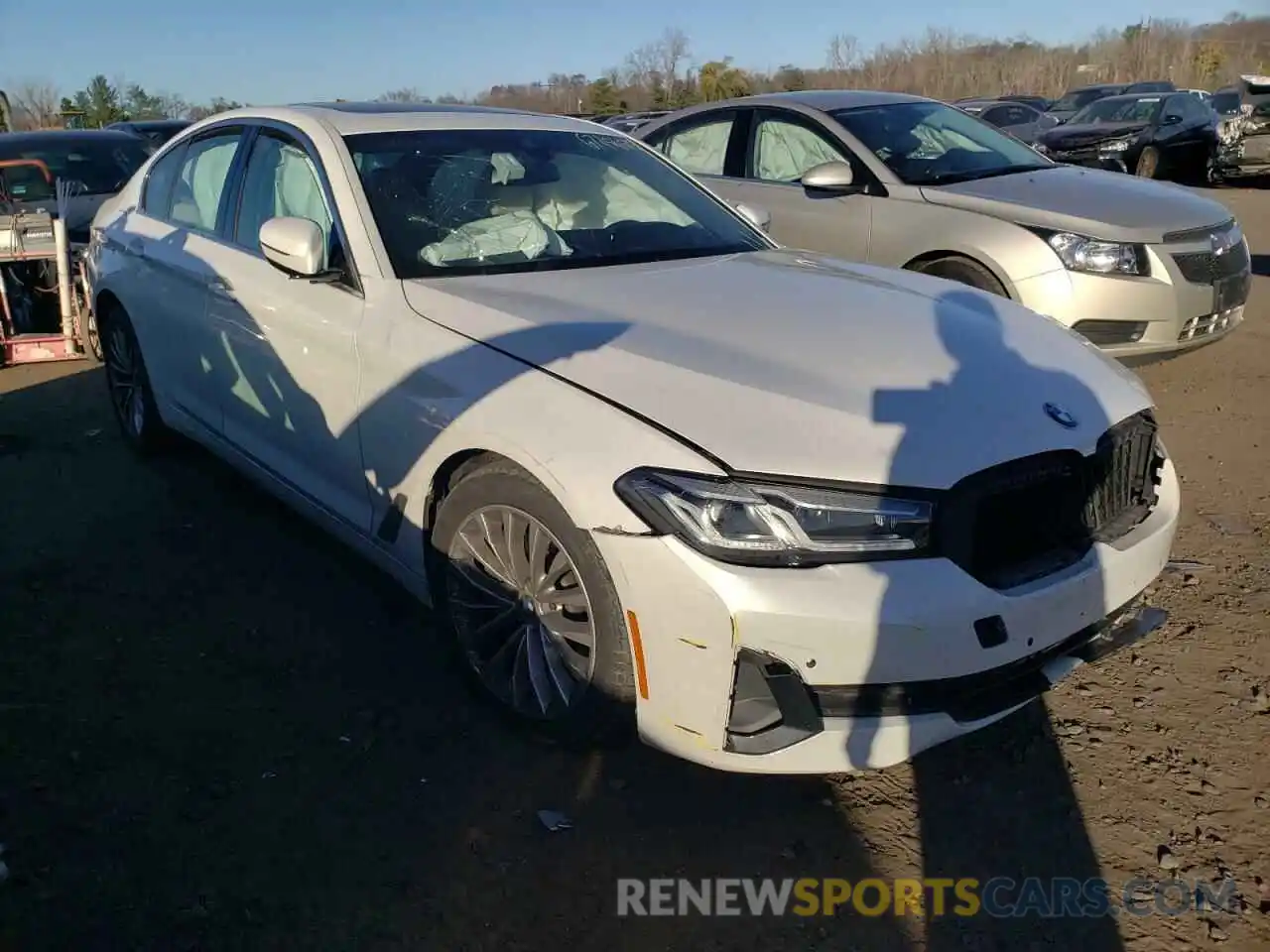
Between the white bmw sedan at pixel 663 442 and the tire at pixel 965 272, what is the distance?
194cm

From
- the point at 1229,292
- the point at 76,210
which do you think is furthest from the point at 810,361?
the point at 76,210

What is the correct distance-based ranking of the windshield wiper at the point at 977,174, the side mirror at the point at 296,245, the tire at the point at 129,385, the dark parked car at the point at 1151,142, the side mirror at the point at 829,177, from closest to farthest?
the side mirror at the point at 296,245, the tire at the point at 129,385, the side mirror at the point at 829,177, the windshield wiper at the point at 977,174, the dark parked car at the point at 1151,142

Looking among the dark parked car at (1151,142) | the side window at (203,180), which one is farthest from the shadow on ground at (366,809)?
the dark parked car at (1151,142)

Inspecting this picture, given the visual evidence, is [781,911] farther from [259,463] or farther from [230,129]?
[230,129]

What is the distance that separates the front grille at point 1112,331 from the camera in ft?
17.4

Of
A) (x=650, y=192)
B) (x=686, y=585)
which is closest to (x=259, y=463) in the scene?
(x=650, y=192)

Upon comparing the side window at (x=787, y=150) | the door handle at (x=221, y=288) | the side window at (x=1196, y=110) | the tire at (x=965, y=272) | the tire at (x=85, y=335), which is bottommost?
the tire at (x=85, y=335)

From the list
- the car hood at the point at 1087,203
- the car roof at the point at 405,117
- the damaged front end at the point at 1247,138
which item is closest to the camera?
the car roof at the point at 405,117

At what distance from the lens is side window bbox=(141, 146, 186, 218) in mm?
4797

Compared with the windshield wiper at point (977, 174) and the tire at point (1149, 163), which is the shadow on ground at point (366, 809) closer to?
the windshield wiper at point (977, 174)

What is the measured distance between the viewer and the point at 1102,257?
5.30m

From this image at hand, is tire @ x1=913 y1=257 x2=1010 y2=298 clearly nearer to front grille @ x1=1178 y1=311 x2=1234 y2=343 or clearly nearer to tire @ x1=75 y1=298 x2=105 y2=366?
front grille @ x1=1178 y1=311 x2=1234 y2=343

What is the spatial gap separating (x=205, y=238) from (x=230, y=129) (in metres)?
0.51

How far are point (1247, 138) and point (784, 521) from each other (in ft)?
56.3
